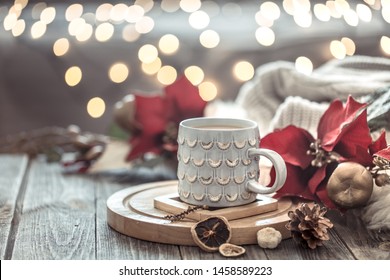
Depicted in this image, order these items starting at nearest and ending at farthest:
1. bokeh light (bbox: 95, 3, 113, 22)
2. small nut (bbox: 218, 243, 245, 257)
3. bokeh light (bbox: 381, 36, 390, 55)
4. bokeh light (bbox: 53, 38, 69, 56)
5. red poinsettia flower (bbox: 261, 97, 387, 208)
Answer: small nut (bbox: 218, 243, 245, 257)
red poinsettia flower (bbox: 261, 97, 387, 208)
bokeh light (bbox: 381, 36, 390, 55)
bokeh light (bbox: 53, 38, 69, 56)
bokeh light (bbox: 95, 3, 113, 22)

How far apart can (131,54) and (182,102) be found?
43cm

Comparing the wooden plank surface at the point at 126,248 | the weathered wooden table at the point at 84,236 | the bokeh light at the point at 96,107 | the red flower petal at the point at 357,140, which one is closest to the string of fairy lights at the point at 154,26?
the bokeh light at the point at 96,107

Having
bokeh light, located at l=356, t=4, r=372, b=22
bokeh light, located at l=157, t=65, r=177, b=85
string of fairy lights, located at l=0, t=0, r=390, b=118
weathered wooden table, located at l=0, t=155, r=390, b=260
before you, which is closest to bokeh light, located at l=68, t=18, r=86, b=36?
string of fairy lights, located at l=0, t=0, r=390, b=118

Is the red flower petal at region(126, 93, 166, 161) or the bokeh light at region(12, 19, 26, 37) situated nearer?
the red flower petal at region(126, 93, 166, 161)

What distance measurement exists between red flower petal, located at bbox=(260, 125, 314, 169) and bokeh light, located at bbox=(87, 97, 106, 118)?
745 millimetres

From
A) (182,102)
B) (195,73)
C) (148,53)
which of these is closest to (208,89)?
(195,73)

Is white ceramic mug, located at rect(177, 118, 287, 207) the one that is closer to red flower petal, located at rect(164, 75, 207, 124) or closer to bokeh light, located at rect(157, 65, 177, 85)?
red flower petal, located at rect(164, 75, 207, 124)

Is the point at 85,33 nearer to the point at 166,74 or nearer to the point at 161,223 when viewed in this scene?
the point at 166,74

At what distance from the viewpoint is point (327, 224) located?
0.84 metres

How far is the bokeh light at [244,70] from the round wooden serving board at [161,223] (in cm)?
74

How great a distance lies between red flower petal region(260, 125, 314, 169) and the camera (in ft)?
3.18
